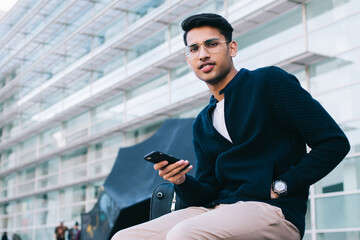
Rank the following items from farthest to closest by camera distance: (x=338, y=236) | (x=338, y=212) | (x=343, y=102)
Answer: (x=343, y=102), (x=338, y=212), (x=338, y=236)

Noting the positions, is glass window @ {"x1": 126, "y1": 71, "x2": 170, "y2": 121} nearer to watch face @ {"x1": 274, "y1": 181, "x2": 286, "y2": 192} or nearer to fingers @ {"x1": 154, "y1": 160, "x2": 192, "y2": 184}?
fingers @ {"x1": 154, "y1": 160, "x2": 192, "y2": 184}

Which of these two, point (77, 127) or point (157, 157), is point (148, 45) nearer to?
point (77, 127)

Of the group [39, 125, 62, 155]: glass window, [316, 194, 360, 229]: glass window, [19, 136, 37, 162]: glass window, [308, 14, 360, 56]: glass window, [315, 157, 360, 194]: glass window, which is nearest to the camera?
[316, 194, 360, 229]: glass window

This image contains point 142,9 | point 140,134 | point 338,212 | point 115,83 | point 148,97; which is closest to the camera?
point 338,212

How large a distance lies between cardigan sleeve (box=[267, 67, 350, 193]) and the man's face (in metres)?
0.33

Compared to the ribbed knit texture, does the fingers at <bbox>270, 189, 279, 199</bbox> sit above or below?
below

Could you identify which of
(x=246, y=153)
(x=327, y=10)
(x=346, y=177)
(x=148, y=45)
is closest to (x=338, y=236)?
(x=346, y=177)

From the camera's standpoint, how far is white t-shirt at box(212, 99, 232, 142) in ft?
7.39

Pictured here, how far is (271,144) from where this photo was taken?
2.09 metres

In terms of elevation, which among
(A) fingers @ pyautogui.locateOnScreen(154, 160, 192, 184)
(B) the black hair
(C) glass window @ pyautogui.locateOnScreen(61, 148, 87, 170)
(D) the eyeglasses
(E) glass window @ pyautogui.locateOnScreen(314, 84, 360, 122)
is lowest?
(A) fingers @ pyautogui.locateOnScreen(154, 160, 192, 184)

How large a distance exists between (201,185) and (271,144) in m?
0.41

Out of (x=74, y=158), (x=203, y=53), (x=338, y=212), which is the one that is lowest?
(x=338, y=212)

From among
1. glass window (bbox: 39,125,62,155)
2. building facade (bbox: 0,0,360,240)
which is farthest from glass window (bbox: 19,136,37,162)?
glass window (bbox: 39,125,62,155)

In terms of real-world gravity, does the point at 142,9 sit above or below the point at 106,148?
above
